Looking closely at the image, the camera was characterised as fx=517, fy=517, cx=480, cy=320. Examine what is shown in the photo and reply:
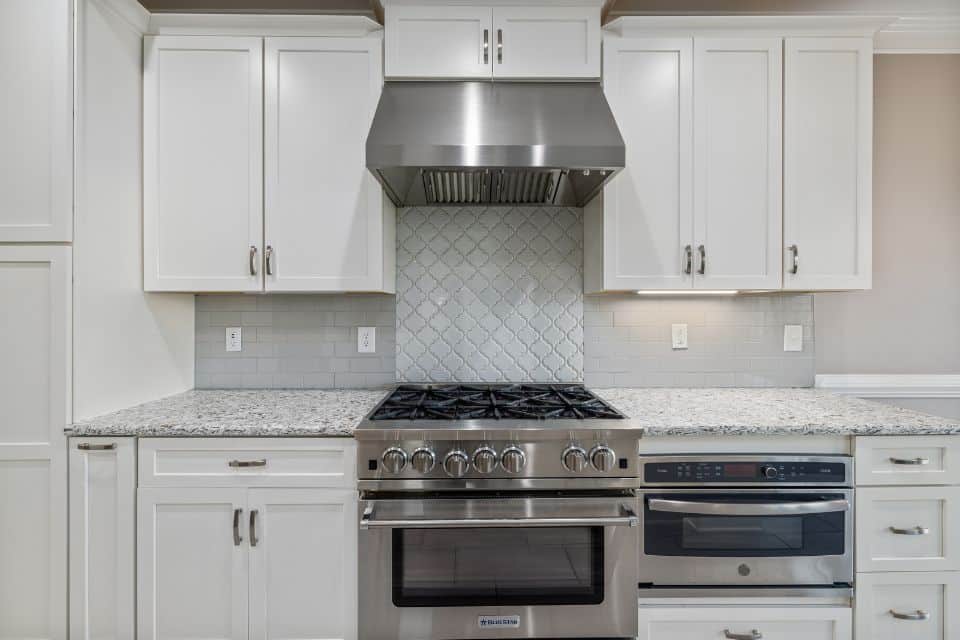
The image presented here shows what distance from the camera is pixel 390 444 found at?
1.63m

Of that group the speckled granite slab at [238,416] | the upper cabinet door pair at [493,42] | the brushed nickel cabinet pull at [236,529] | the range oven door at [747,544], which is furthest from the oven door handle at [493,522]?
the upper cabinet door pair at [493,42]

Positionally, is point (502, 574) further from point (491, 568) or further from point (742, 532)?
point (742, 532)

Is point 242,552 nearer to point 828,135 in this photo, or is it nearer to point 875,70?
point 828,135

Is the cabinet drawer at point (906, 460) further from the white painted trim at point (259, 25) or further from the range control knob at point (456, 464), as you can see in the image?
the white painted trim at point (259, 25)

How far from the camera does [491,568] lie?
166 cm

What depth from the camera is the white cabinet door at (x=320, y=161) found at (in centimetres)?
201

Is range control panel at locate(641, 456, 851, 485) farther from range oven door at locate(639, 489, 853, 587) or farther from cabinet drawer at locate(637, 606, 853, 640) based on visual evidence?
cabinet drawer at locate(637, 606, 853, 640)

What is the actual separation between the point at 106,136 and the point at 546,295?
1799 millimetres

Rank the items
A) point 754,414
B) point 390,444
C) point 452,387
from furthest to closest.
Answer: point 452,387 < point 754,414 < point 390,444

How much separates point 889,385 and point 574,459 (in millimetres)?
1798

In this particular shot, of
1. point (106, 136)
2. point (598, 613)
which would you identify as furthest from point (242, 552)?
point (106, 136)

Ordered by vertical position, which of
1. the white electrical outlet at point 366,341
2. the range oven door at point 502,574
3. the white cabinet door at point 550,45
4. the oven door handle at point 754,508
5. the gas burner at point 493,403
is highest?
the white cabinet door at point 550,45

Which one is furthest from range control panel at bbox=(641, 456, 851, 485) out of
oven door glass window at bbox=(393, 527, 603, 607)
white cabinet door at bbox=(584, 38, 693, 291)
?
white cabinet door at bbox=(584, 38, 693, 291)

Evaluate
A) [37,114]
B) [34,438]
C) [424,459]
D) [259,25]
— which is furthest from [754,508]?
[37,114]
